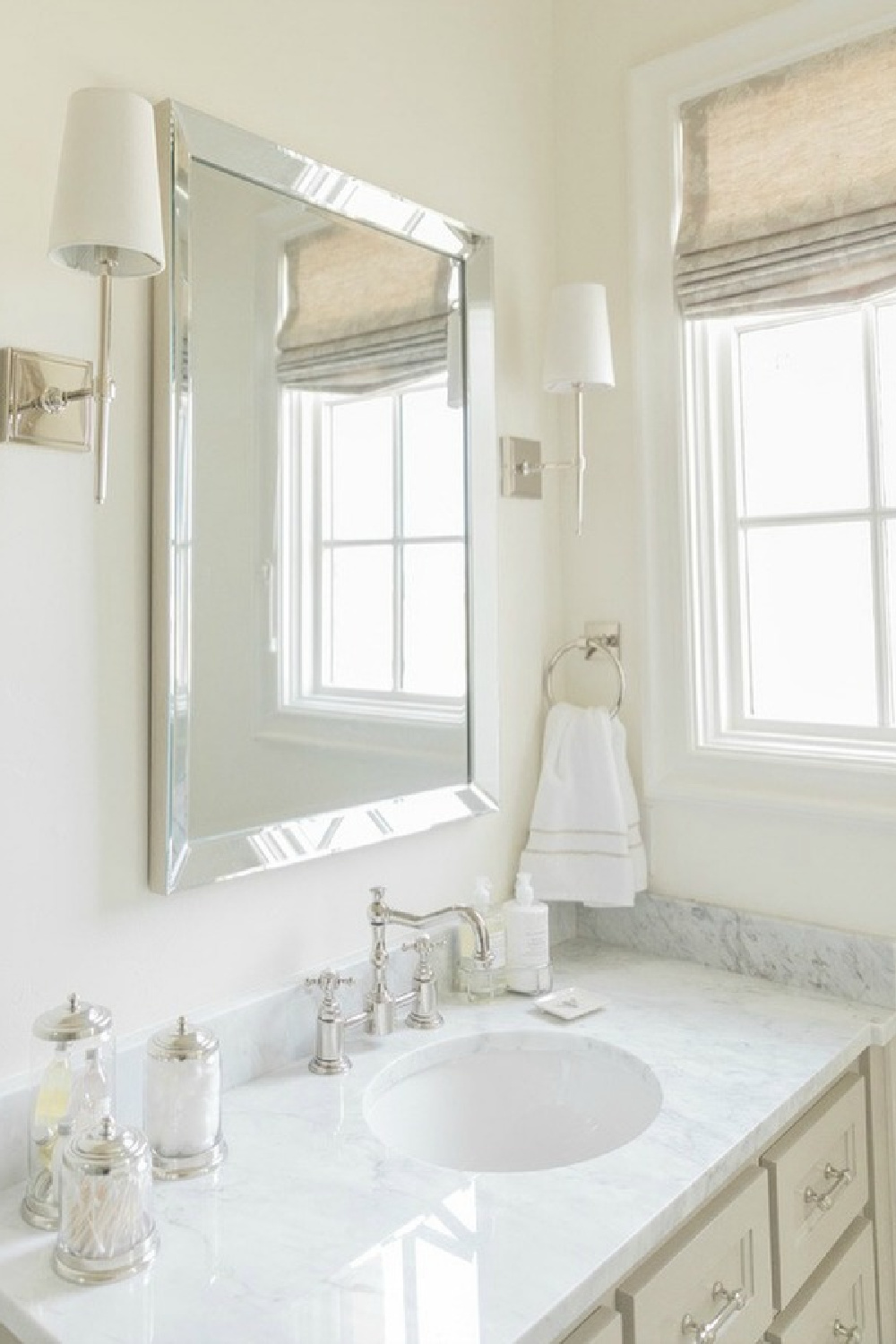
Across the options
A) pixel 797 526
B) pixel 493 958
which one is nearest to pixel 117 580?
pixel 493 958

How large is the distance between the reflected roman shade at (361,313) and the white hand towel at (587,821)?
66cm

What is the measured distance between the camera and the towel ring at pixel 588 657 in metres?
1.83

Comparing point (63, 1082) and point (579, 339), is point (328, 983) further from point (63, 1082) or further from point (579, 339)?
point (579, 339)

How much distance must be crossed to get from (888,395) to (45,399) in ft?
4.11

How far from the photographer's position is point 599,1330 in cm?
97

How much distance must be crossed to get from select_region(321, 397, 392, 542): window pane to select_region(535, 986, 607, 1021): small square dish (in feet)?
2.36

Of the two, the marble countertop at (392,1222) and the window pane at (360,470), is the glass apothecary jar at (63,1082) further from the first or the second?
the window pane at (360,470)

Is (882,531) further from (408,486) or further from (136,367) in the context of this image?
(136,367)

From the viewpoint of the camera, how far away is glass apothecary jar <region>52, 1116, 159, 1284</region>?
36.2 inches

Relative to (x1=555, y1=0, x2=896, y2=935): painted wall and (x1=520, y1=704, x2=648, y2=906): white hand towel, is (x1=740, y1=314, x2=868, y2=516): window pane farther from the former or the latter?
(x1=520, y1=704, x2=648, y2=906): white hand towel

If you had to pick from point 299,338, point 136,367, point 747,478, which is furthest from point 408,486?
point 747,478

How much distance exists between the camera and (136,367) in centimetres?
124

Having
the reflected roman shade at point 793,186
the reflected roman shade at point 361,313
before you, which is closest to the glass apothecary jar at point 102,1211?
the reflected roman shade at point 361,313

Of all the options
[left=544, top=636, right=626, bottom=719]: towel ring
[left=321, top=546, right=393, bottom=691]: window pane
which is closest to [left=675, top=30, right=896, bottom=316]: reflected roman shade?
[left=544, top=636, right=626, bottom=719]: towel ring
